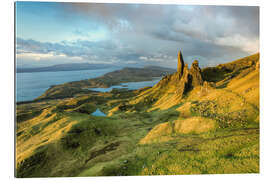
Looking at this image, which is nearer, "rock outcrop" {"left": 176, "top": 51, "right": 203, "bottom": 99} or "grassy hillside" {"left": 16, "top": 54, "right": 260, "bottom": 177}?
Result: "grassy hillside" {"left": 16, "top": 54, "right": 260, "bottom": 177}

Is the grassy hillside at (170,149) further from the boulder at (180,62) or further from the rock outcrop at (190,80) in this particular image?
the boulder at (180,62)

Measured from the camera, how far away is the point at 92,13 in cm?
918

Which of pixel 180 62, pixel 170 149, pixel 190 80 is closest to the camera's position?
pixel 170 149

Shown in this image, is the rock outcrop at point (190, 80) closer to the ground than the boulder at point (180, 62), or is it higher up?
closer to the ground

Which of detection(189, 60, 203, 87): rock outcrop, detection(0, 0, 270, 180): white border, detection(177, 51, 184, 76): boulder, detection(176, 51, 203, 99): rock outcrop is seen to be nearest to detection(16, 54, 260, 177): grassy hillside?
detection(0, 0, 270, 180): white border

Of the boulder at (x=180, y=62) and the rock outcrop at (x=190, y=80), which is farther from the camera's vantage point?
the rock outcrop at (x=190, y=80)

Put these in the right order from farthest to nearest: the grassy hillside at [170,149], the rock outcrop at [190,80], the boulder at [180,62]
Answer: the rock outcrop at [190,80], the boulder at [180,62], the grassy hillside at [170,149]

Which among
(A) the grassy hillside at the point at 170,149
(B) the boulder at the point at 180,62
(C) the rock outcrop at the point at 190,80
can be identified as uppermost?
(B) the boulder at the point at 180,62

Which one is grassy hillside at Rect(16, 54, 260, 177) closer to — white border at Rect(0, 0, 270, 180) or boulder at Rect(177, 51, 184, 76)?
white border at Rect(0, 0, 270, 180)

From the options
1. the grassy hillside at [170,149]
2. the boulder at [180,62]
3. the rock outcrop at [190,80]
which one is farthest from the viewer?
the rock outcrop at [190,80]

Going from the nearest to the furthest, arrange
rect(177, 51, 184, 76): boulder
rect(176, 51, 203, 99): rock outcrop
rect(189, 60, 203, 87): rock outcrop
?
rect(177, 51, 184, 76): boulder
rect(176, 51, 203, 99): rock outcrop
rect(189, 60, 203, 87): rock outcrop
